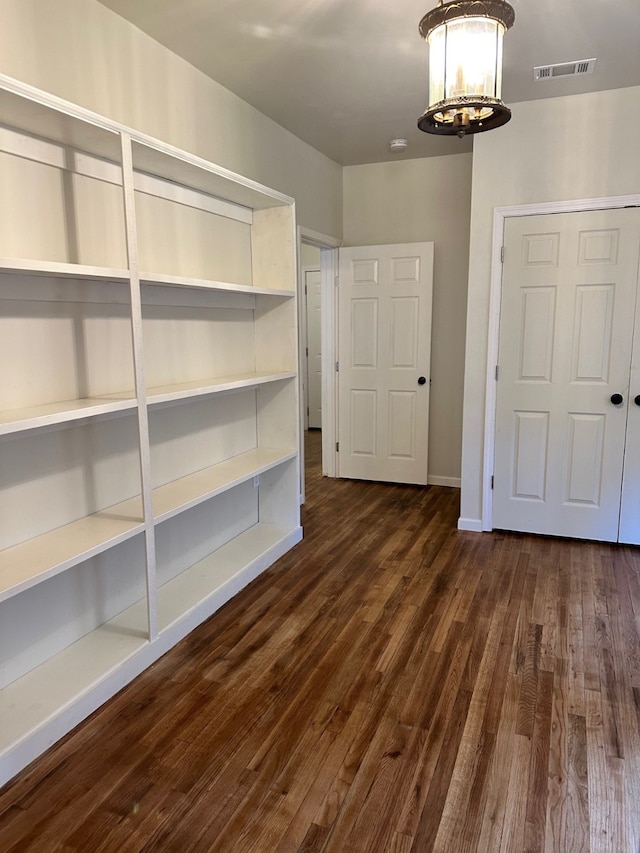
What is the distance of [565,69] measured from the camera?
3002mm

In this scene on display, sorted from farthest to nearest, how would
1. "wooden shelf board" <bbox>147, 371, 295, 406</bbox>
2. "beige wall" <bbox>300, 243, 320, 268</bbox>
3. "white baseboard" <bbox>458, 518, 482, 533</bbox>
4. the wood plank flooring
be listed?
"beige wall" <bbox>300, 243, 320, 268</bbox>, "white baseboard" <bbox>458, 518, 482, 533</bbox>, "wooden shelf board" <bbox>147, 371, 295, 406</bbox>, the wood plank flooring

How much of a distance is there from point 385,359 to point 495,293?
1.42 m

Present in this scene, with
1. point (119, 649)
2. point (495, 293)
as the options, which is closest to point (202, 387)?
point (119, 649)

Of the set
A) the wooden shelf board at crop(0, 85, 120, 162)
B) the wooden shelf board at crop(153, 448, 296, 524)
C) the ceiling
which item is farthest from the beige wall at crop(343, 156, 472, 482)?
the wooden shelf board at crop(0, 85, 120, 162)

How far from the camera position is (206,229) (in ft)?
10.1

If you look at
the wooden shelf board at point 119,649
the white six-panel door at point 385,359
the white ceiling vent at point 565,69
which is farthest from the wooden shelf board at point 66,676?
the white ceiling vent at point 565,69

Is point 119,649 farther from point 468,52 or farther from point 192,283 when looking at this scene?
point 468,52

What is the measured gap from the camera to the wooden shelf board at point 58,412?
1761mm

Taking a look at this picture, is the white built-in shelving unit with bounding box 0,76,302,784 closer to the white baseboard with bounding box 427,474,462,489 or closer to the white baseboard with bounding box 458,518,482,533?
the white baseboard with bounding box 458,518,482,533

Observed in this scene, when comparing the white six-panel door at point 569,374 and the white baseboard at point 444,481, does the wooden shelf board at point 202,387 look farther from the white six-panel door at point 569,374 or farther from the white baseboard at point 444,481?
the white baseboard at point 444,481

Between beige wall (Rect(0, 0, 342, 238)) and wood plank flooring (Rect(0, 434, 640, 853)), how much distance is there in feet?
7.64

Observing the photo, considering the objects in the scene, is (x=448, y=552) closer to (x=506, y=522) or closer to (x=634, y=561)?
(x=506, y=522)

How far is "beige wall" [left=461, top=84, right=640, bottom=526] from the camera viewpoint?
3.34m

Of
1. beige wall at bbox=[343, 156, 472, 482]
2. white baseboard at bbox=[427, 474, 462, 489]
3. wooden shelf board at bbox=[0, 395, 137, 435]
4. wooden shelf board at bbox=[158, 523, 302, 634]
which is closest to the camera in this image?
wooden shelf board at bbox=[0, 395, 137, 435]
